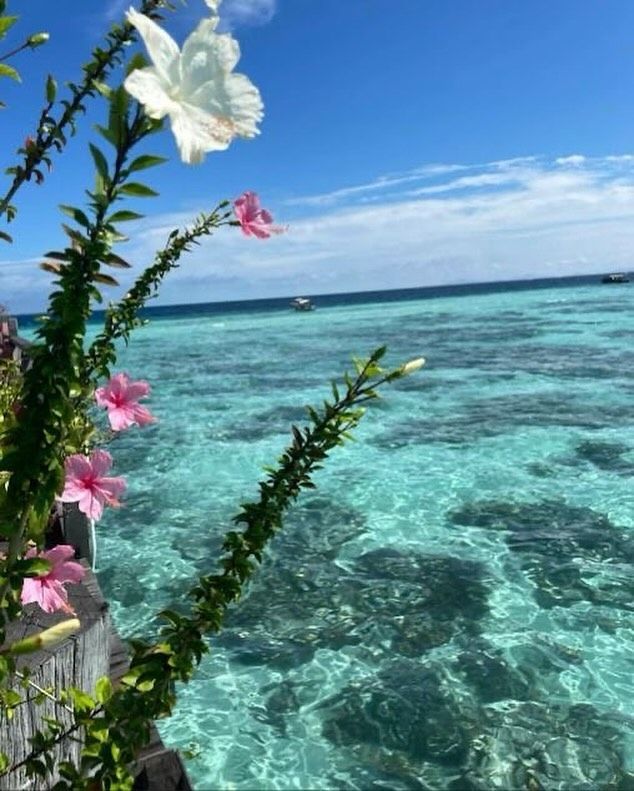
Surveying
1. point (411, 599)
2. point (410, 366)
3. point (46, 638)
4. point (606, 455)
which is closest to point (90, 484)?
point (46, 638)

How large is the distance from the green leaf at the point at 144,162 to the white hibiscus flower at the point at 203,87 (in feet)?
0.32

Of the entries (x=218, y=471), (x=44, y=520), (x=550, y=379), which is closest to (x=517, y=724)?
(x=44, y=520)

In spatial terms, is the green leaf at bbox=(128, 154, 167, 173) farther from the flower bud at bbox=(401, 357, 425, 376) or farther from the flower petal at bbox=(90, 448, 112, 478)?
the flower petal at bbox=(90, 448, 112, 478)

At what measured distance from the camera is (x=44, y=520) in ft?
4.40

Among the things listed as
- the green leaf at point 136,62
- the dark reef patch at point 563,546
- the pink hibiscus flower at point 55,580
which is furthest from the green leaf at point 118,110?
the dark reef patch at point 563,546

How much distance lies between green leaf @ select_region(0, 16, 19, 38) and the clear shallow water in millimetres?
4454

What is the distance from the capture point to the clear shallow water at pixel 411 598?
475 centimetres

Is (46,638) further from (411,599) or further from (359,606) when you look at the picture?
(411,599)

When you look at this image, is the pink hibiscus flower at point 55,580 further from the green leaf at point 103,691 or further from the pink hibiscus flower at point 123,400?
the pink hibiscus flower at point 123,400

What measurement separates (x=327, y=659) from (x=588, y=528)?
3991 mm

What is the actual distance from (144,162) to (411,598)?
6132 millimetres

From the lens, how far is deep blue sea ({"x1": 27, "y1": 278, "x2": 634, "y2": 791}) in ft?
15.6

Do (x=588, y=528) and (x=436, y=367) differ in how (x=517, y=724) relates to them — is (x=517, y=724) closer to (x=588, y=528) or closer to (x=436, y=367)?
(x=588, y=528)

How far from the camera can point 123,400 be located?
172 centimetres
